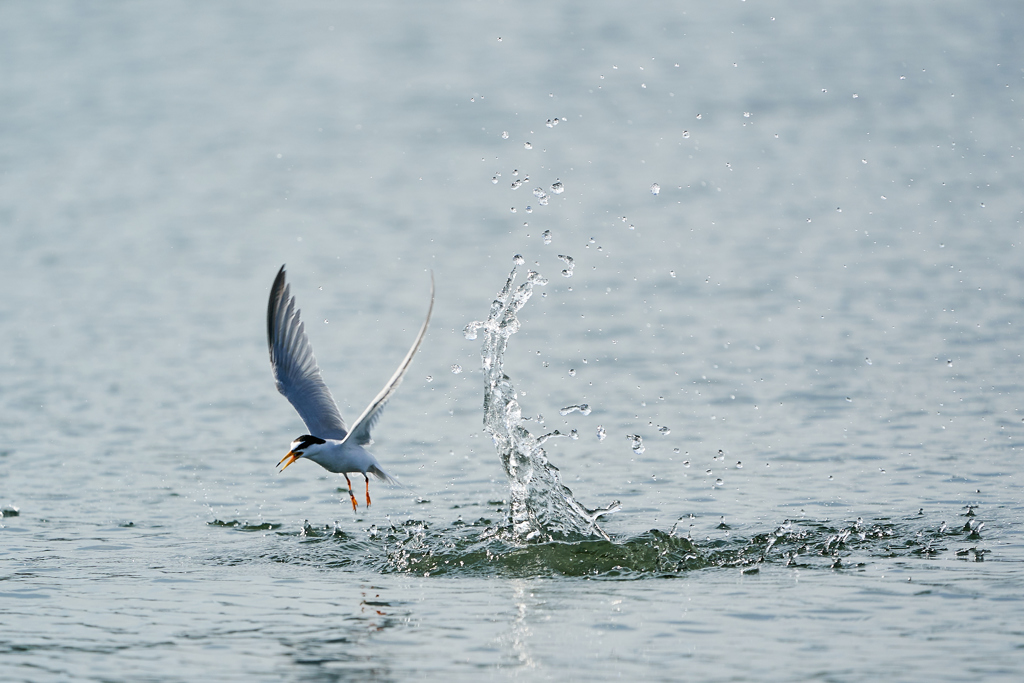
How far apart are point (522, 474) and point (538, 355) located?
4950mm

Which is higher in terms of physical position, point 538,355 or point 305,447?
point 538,355

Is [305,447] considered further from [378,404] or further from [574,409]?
[574,409]

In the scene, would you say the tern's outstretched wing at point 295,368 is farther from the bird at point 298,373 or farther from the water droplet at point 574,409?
the water droplet at point 574,409

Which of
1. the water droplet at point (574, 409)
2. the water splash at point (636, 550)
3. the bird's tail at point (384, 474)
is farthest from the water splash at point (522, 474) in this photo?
the water droplet at point (574, 409)

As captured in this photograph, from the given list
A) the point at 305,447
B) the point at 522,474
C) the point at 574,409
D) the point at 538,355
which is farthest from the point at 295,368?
the point at 538,355

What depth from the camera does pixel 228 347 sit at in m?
17.3

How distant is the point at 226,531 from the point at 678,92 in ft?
75.0

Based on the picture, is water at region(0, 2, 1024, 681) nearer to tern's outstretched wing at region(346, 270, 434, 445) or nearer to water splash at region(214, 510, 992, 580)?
water splash at region(214, 510, 992, 580)

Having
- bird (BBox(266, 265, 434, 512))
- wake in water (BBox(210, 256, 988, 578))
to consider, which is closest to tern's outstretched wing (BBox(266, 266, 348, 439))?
bird (BBox(266, 265, 434, 512))

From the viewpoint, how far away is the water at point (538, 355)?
27.3ft

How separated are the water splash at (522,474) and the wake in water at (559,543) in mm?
10

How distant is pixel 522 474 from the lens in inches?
434

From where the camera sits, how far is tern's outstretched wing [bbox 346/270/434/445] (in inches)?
360

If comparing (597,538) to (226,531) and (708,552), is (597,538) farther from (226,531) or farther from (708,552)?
(226,531)
